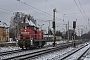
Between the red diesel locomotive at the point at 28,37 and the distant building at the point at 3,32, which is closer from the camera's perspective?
the red diesel locomotive at the point at 28,37

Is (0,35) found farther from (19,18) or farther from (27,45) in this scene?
(27,45)

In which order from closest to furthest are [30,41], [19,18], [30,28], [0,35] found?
[30,41], [30,28], [0,35], [19,18]

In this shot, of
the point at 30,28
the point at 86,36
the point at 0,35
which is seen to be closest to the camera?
the point at 30,28

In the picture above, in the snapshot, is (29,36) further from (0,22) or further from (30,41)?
(0,22)

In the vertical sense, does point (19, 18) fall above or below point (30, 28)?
above

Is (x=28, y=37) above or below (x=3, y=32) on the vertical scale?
below

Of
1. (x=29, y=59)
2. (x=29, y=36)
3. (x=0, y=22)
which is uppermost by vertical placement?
(x=0, y=22)

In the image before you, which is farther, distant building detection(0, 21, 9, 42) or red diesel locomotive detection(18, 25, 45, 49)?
distant building detection(0, 21, 9, 42)

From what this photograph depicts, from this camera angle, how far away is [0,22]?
93812 mm

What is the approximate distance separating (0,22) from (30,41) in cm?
6386

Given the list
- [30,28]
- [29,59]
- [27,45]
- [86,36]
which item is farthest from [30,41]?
[86,36]

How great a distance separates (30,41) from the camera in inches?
1283

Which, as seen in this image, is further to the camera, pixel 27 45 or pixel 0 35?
pixel 0 35

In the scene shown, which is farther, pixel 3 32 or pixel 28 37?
pixel 3 32
